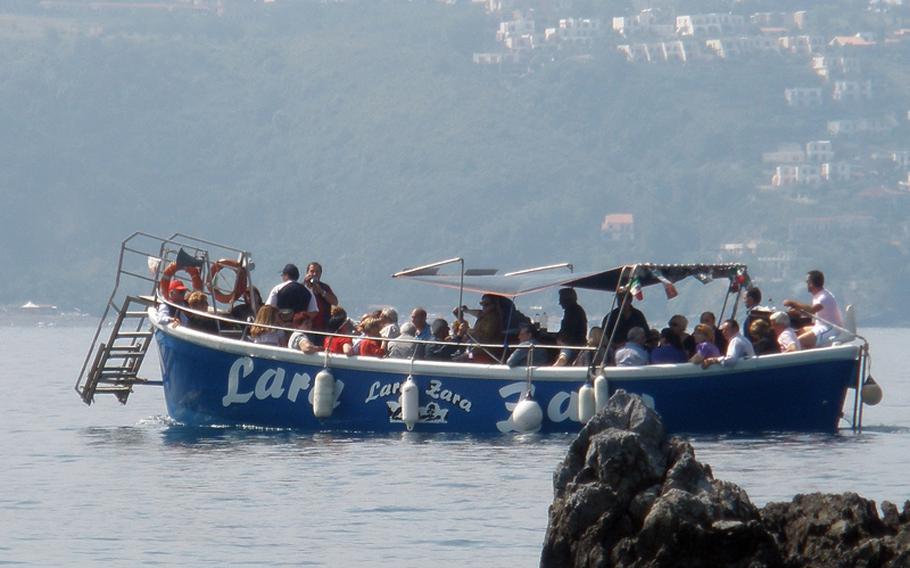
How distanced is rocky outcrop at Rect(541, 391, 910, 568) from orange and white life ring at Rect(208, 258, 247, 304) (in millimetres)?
12323

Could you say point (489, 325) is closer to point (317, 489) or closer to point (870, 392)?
point (870, 392)

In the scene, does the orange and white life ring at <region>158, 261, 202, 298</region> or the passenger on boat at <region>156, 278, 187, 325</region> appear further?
the orange and white life ring at <region>158, 261, 202, 298</region>

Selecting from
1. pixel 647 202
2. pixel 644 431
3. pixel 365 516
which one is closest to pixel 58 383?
pixel 365 516

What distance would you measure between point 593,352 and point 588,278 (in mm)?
1235

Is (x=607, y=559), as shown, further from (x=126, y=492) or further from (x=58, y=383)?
(x=58, y=383)

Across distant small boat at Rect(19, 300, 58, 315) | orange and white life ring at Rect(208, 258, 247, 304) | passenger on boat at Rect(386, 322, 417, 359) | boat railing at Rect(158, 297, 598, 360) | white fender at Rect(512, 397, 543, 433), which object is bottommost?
distant small boat at Rect(19, 300, 58, 315)

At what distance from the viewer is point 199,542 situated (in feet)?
51.9

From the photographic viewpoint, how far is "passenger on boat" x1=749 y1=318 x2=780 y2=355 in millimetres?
22062

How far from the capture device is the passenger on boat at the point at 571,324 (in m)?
22.5

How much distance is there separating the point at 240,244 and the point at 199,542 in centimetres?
17286

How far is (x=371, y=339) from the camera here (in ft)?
72.3

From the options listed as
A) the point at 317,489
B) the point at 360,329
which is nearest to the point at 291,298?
the point at 360,329

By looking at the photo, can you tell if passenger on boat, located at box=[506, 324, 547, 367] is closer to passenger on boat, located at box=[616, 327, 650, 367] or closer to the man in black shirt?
passenger on boat, located at box=[616, 327, 650, 367]

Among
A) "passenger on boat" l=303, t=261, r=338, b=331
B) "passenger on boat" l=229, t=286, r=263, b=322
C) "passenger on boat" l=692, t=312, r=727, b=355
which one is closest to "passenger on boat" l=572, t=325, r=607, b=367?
"passenger on boat" l=692, t=312, r=727, b=355
